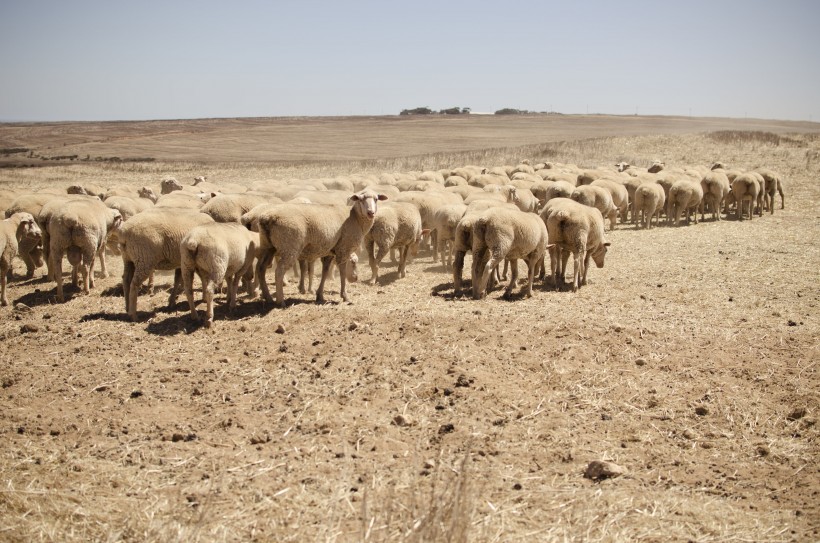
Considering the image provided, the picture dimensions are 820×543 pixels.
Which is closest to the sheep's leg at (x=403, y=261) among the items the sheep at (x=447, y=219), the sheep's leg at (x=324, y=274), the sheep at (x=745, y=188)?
the sheep at (x=447, y=219)

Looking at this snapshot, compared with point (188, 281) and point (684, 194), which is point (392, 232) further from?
point (684, 194)

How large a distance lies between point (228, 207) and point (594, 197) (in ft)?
39.9

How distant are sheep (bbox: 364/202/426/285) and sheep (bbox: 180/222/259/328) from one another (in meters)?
3.96

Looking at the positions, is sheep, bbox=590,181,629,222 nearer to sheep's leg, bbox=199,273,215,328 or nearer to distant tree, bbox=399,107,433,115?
sheep's leg, bbox=199,273,215,328

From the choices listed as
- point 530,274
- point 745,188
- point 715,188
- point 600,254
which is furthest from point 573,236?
point 745,188

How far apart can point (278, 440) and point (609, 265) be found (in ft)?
38.6

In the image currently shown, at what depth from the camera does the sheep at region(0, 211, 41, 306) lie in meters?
11.6

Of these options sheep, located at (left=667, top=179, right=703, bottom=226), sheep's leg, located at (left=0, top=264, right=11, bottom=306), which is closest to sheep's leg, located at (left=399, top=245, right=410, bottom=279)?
sheep's leg, located at (left=0, top=264, right=11, bottom=306)

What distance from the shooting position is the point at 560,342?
9.26 meters

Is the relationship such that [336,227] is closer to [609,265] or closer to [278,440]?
[278,440]

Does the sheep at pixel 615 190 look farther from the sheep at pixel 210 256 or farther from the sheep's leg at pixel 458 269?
the sheep at pixel 210 256

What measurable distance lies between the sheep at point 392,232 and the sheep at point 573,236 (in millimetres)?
3162

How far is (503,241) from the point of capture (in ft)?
38.9

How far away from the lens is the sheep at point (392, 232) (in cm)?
Answer: 1394
